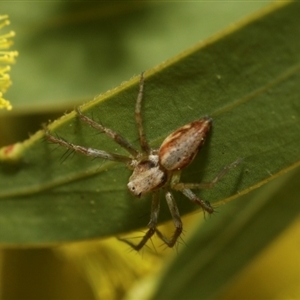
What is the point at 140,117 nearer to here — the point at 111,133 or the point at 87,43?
the point at 111,133

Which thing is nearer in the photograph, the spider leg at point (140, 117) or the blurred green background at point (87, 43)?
the spider leg at point (140, 117)

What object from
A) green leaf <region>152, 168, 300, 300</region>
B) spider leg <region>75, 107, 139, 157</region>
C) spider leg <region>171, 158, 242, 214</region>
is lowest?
green leaf <region>152, 168, 300, 300</region>

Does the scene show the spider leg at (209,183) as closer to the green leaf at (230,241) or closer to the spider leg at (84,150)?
the spider leg at (84,150)

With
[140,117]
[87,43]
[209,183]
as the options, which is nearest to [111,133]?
[140,117]

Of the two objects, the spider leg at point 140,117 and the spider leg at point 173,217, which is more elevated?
the spider leg at point 140,117

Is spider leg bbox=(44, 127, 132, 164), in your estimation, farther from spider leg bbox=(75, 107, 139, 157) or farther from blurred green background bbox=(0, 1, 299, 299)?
blurred green background bbox=(0, 1, 299, 299)

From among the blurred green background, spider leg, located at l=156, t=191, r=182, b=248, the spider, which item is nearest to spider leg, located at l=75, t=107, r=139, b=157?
the spider

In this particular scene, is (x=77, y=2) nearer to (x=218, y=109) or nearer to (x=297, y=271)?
(x=218, y=109)

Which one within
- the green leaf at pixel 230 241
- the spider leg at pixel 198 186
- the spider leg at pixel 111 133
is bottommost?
the green leaf at pixel 230 241

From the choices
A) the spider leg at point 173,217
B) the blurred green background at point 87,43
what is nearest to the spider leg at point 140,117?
the spider leg at point 173,217
